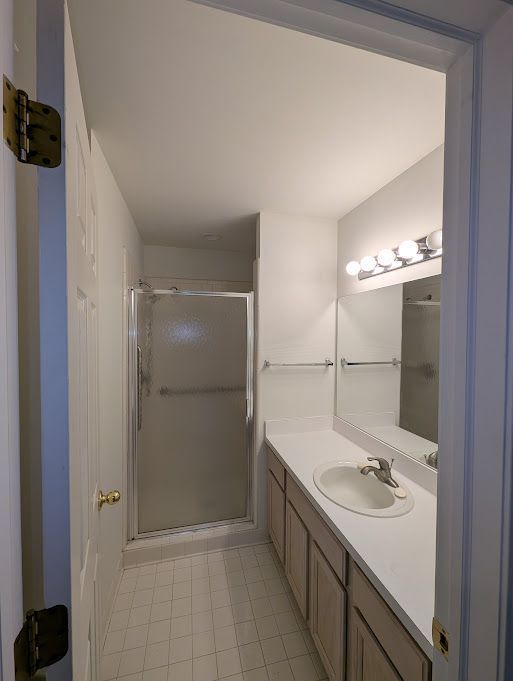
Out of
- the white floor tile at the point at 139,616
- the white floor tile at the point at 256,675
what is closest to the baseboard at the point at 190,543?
the white floor tile at the point at 139,616

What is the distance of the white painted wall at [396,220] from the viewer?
4.43 feet

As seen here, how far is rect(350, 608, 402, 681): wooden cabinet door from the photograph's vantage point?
0.85 metres

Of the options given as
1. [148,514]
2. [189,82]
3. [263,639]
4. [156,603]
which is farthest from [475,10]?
[148,514]

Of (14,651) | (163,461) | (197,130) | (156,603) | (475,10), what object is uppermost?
(197,130)

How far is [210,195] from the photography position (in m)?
1.79

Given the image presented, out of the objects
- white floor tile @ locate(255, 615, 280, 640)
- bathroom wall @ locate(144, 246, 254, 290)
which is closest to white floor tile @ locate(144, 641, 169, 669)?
white floor tile @ locate(255, 615, 280, 640)

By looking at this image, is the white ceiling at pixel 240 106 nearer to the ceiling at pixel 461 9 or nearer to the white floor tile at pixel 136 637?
the ceiling at pixel 461 9

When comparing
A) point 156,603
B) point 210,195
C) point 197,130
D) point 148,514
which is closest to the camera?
point 197,130

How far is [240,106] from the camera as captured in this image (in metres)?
1.08

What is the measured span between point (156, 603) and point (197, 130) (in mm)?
2472

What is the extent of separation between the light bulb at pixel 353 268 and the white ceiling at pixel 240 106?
16.0 inches

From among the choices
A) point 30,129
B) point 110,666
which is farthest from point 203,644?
point 30,129

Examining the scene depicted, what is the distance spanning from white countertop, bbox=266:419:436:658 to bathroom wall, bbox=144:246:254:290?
2119 mm

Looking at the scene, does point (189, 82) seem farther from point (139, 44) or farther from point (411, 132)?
point (411, 132)
